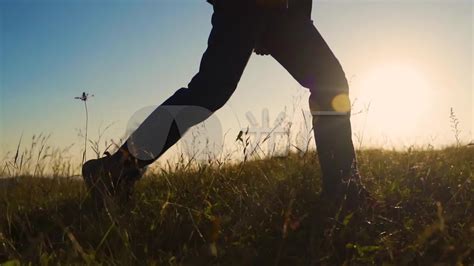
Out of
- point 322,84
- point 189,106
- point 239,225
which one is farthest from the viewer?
point 322,84

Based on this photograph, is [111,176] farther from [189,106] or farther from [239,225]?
[239,225]

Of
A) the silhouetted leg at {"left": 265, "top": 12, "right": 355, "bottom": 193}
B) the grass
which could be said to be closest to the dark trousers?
the silhouetted leg at {"left": 265, "top": 12, "right": 355, "bottom": 193}

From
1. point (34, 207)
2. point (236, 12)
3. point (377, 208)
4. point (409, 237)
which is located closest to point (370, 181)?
point (377, 208)

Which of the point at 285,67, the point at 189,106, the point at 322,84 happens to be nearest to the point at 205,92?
the point at 189,106

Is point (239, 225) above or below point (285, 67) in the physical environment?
below

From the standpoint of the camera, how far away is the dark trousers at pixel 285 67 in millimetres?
2518

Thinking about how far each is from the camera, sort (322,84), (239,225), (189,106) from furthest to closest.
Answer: (322,84)
(189,106)
(239,225)

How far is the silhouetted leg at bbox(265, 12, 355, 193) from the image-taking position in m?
2.77

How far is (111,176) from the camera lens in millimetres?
2504

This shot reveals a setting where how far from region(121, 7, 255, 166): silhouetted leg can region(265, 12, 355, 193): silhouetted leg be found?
0.28 m

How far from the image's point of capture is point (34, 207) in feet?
8.91

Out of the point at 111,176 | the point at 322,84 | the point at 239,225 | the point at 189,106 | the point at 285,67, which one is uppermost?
the point at 285,67

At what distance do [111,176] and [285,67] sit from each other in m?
1.12

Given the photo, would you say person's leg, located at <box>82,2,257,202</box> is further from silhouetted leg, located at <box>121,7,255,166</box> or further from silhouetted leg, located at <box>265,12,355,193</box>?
silhouetted leg, located at <box>265,12,355,193</box>
